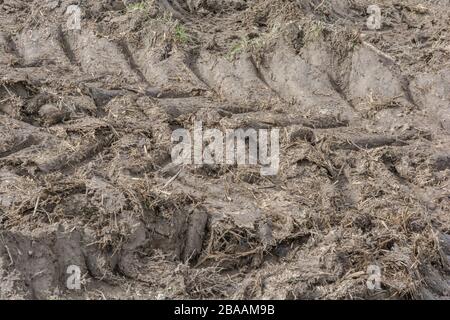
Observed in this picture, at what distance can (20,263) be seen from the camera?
3463 mm

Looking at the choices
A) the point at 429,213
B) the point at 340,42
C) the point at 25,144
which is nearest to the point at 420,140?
the point at 429,213

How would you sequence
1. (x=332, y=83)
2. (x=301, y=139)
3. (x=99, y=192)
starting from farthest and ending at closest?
(x=332, y=83) < (x=301, y=139) < (x=99, y=192)

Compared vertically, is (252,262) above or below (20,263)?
below

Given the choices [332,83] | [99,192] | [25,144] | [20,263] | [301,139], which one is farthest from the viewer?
[332,83]

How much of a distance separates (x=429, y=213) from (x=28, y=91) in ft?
8.92

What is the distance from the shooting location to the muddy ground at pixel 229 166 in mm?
3729

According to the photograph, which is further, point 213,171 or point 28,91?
point 28,91

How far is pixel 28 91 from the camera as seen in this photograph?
196 inches

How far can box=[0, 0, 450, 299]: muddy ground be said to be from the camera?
3729 mm

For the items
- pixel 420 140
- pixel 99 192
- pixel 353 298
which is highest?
pixel 99 192

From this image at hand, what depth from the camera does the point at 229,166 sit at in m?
Result: 4.61

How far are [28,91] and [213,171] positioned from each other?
141 cm

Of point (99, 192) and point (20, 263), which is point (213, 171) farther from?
point (20, 263)
